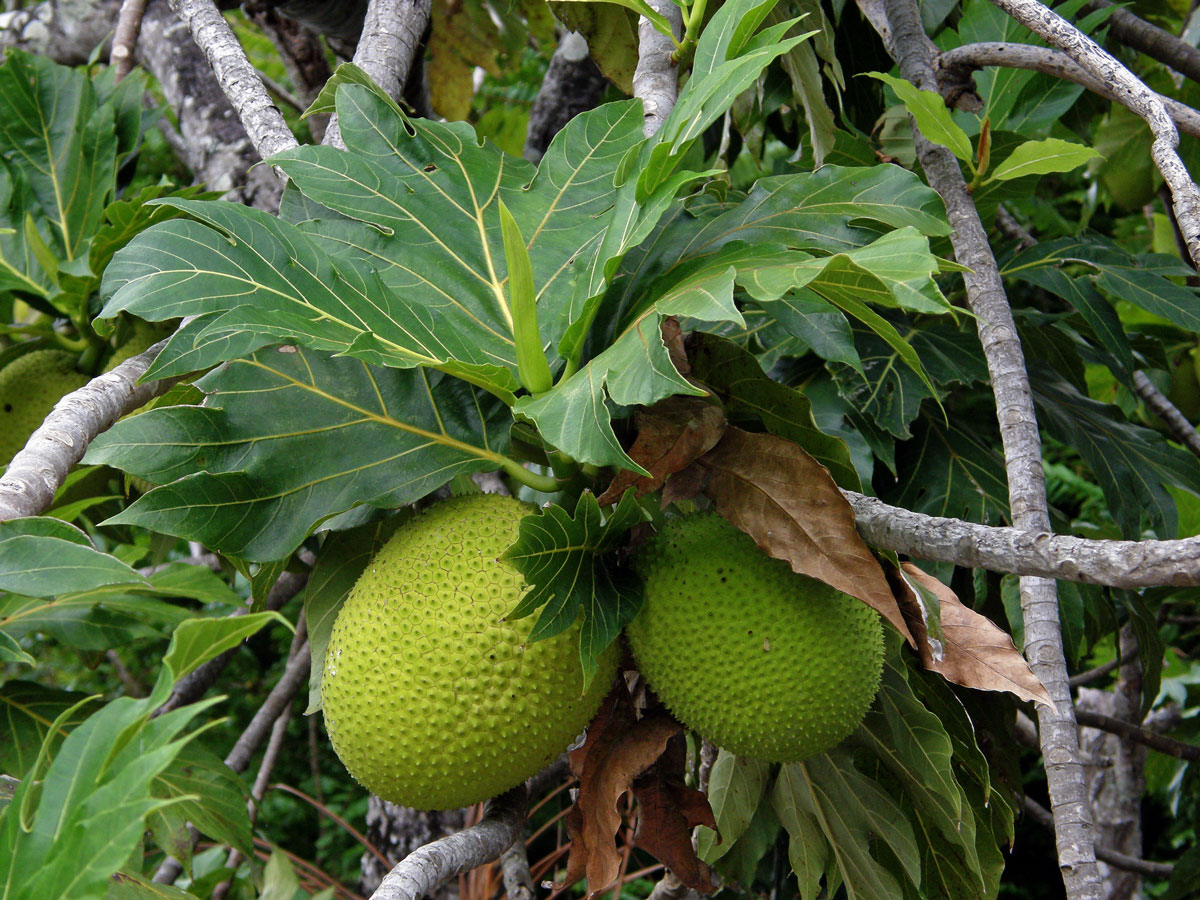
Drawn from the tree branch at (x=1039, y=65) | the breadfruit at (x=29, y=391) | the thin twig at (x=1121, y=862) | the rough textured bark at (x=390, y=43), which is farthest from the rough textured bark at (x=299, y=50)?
the thin twig at (x=1121, y=862)

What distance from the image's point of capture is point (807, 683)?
35.1 inches

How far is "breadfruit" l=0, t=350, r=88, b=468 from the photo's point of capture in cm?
158

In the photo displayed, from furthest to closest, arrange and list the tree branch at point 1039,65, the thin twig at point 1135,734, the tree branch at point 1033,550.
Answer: the thin twig at point 1135,734, the tree branch at point 1039,65, the tree branch at point 1033,550

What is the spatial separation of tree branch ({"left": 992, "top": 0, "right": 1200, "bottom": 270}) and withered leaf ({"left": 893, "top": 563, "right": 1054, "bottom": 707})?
374mm

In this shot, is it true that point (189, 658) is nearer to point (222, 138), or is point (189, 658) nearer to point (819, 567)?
point (819, 567)

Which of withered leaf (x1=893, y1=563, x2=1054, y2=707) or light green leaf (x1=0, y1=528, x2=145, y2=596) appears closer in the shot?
light green leaf (x1=0, y1=528, x2=145, y2=596)

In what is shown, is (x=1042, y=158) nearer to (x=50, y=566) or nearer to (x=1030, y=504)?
(x=1030, y=504)

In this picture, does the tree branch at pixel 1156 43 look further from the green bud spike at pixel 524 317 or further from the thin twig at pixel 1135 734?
the green bud spike at pixel 524 317

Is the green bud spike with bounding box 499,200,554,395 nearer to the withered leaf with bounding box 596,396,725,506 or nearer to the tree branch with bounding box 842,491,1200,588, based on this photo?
the withered leaf with bounding box 596,396,725,506

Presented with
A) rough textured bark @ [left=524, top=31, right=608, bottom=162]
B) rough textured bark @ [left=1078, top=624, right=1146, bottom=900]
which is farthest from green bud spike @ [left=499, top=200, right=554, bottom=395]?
rough textured bark @ [left=1078, top=624, right=1146, bottom=900]

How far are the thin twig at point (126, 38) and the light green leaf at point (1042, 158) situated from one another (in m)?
1.50

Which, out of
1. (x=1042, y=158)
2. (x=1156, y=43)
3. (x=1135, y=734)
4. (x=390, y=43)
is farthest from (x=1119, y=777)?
(x=390, y=43)

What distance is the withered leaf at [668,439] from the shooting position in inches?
37.1

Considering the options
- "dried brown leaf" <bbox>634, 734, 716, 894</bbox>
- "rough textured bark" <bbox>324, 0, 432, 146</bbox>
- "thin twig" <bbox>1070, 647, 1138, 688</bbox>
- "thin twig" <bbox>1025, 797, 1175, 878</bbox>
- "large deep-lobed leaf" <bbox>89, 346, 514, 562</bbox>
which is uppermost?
"rough textured bark" <bbox>324, 0, 432, 146</bbox>
